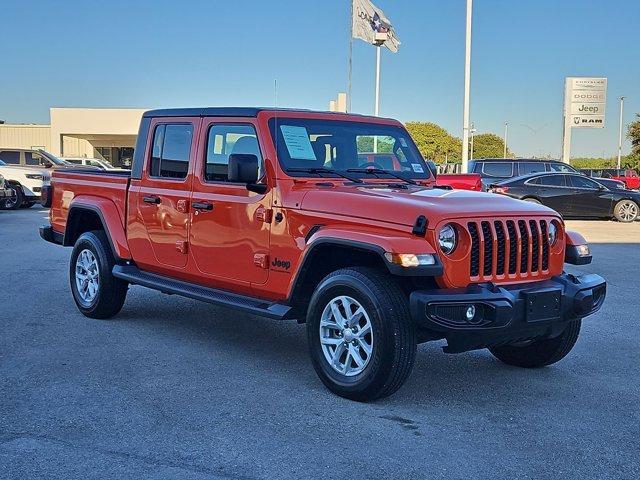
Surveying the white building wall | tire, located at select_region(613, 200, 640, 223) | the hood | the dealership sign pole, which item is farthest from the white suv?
the white building wall

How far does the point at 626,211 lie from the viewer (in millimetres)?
20375

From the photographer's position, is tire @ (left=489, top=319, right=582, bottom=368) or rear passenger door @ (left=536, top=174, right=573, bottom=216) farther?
rear passenger door @ (left=536, top=174, right=573, bottom=216)

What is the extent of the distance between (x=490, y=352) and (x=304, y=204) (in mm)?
2125

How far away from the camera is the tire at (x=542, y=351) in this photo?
5.48 m

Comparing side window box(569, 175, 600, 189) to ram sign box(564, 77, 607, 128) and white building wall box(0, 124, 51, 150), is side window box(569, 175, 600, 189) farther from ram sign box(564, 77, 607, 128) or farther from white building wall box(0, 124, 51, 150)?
white building wall box(0, 124, 51, 150)

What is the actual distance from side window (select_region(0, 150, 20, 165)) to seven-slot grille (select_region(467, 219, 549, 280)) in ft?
66.0

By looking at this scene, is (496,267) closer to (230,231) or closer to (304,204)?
(304,204)

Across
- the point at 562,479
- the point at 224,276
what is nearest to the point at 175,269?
the point at 224,276

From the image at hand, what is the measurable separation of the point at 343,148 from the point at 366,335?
5.94 ft

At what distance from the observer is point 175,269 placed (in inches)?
252

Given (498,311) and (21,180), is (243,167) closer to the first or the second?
(498,311)

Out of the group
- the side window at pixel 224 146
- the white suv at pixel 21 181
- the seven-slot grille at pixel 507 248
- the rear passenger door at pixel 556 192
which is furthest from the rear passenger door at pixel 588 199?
the seven-slot grille at pixel 507 248

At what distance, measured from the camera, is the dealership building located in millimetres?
52344

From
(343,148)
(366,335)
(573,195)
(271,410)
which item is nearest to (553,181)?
(573,195)
